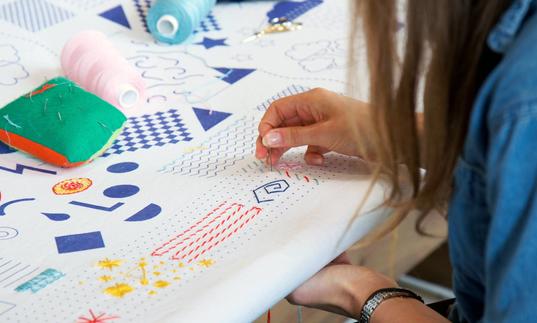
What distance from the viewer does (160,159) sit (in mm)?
860

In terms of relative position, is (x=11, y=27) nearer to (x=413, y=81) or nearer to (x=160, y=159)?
(x=160, y=159)

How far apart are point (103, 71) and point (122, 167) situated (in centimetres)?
16

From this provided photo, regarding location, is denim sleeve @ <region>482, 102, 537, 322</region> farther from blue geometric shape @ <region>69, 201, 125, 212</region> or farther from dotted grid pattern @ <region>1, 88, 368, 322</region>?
blue geometric shape @ <region>69, 201, 125, 212</region>

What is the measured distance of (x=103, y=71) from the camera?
0.96m

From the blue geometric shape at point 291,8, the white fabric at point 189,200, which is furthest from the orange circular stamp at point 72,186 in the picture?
the blue geometric shape at point 291,8

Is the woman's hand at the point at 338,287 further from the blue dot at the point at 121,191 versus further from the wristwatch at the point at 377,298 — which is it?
the blue dot at the point at 121,191

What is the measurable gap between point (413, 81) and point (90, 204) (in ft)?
1.20

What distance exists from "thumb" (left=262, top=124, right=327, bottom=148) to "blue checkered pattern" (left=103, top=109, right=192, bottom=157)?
4.4 inches

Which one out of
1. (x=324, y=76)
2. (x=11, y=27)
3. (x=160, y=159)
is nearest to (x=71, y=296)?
(x=160, y=159)

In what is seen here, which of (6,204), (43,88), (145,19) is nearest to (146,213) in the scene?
(6,204)

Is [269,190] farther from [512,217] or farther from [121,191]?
[512,217]

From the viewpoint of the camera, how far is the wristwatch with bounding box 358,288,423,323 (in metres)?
0.79

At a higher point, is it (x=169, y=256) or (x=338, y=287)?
(x=169, y=256)

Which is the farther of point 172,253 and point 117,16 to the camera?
point 117,16
